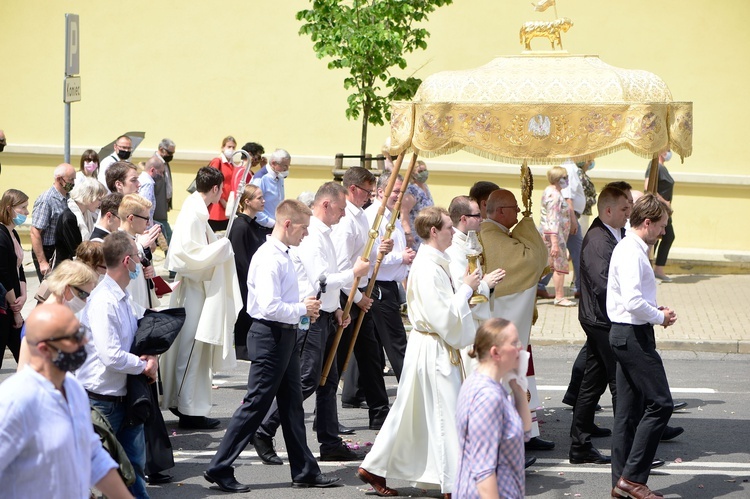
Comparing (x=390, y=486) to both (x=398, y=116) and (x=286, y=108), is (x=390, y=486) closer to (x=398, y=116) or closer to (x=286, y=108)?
(x=398, y=116)

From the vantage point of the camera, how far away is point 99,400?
6.82 m

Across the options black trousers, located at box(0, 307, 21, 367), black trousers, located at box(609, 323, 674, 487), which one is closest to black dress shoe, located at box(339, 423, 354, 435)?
black trousers, located at box(609, 323, 674, 487)

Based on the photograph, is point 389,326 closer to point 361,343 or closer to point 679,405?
point 361,343

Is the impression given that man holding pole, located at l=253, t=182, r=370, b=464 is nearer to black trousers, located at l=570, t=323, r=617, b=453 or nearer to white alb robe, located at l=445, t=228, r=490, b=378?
white alb robe, located at l=445, t=228, r=490, b=378

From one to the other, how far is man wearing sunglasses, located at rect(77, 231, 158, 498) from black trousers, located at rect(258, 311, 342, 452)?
1542mm

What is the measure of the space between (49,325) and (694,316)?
10841mm

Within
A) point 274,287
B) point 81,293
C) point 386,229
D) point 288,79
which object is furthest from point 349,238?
point 288,79

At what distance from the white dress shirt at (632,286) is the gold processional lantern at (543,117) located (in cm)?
95

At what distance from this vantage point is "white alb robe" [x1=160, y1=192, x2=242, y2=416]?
30.1 ft

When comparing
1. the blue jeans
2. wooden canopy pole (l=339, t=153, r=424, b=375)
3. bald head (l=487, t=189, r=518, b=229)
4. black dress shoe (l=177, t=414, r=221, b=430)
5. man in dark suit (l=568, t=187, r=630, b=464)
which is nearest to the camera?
the blue jeans

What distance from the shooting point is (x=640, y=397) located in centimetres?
750

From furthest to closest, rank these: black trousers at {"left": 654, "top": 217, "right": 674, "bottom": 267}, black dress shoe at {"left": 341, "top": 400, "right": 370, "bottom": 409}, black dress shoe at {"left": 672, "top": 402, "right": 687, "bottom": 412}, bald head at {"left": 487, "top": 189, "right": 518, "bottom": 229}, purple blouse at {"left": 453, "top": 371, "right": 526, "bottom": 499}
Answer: black trousers at {"left": 654, "top": 217, "right": 674, "bottom": 267} < black dress shoe at {"left": 341, "top": 400, "right": 370, "bottom": 409} < black dress shoe at {"left": 672, "top": 402, "right": 687, "bottom": 412} < bald head at {"left": 487, "top": 189, "right": 518, "bottom": 229} < purple blouse at {"left": 453, "top": 371, "right": 526, "bottom": 499}

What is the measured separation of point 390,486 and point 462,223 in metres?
1.84

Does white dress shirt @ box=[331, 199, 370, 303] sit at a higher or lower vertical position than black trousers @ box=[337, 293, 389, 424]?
higher
